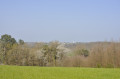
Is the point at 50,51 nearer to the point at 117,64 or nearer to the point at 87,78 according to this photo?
the point at 117,64

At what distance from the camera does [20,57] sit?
34.2 m

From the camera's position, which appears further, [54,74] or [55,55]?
[55,55]

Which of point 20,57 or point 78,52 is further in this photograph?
point 78,52

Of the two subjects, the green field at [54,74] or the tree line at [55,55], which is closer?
the green field at [54,74]

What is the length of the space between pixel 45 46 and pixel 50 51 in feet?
5.20

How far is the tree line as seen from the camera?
3144 centimetres

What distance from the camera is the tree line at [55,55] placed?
103 feet

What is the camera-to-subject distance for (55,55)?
3547 cm

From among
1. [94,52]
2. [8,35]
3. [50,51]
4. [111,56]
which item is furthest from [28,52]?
[111,56]

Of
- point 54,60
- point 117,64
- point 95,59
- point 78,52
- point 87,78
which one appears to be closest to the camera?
point 87,78

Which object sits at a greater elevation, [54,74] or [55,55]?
[55,55]

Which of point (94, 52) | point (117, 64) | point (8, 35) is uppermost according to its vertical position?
point (8, 35)

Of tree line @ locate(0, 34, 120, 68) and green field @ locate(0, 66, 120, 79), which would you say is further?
tree line @ locate(0, 34, 120, 68)

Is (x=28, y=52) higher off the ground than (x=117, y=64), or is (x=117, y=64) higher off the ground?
(x=28, y=52)
